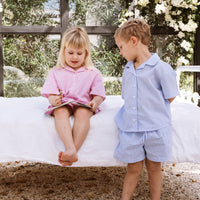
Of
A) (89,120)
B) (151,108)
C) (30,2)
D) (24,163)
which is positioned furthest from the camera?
(30,2)

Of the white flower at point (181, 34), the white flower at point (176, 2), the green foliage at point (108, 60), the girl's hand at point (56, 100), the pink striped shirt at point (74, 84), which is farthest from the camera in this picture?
the green foliage at point (108, 60)

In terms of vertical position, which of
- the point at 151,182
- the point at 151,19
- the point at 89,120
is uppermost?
the point at 151,19

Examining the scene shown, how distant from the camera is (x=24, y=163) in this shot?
2922mm

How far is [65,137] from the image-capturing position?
1.84 m

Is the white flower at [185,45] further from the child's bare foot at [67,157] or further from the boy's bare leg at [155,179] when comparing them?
the child's bare foot at [67,157]

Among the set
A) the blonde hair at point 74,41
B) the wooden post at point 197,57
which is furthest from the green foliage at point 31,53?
the blonde hair at point 74,41

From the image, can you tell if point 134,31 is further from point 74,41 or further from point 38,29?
point 38,29

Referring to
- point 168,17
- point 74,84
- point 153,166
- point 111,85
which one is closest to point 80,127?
point 74,84

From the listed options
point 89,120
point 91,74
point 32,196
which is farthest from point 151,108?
point 32,196

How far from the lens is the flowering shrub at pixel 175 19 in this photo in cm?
386

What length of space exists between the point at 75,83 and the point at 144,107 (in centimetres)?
56

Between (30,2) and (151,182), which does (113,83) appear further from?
(151,182)

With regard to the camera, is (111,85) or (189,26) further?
(111,85)

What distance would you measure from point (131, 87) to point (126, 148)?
335mm
